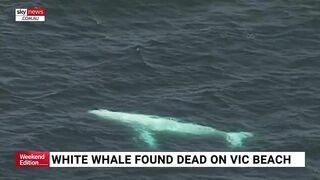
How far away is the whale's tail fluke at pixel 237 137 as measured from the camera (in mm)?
52094

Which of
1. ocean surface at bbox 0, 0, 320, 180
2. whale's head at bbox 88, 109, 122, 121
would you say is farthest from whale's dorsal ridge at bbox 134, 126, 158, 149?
whale's head at bbox 88, 109, 122, 121

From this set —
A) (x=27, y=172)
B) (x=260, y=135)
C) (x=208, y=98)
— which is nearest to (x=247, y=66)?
(x=208, y=98)

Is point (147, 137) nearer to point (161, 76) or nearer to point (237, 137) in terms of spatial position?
point (237, 137)

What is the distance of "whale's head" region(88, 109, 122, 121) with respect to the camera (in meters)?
55.0

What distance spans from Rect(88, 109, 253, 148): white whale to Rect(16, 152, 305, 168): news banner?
146 centimetres

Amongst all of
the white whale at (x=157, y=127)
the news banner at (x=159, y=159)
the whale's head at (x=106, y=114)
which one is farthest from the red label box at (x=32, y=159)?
the white whale at (x=157, y=127)

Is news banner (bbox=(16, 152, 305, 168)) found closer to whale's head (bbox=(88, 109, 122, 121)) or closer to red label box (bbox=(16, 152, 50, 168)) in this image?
red label box (bbox=(16, 152, 50, 168))

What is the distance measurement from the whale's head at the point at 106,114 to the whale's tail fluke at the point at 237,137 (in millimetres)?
7627

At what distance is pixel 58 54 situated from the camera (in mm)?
64312

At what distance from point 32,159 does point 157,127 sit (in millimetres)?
9224

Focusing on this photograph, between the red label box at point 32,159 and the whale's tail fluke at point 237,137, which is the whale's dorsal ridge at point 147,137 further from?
the red label box at point 32,159

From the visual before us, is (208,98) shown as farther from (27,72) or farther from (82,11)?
(82,11)

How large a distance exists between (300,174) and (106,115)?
14.1m

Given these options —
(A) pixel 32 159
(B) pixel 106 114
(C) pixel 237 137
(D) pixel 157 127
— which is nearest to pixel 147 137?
(D) pixel 157 127
